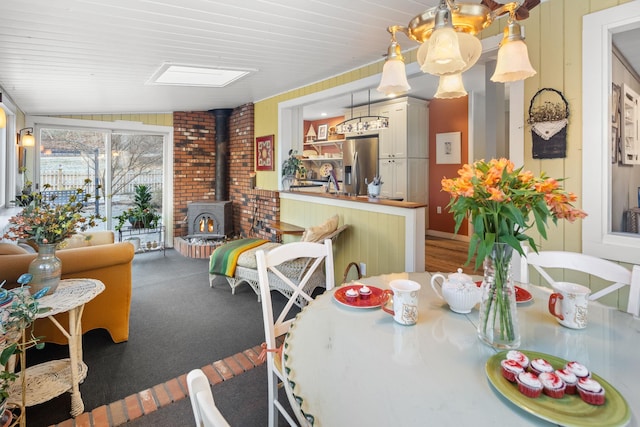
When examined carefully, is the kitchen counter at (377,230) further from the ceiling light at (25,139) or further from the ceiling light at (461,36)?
the ceiling light at (25,139)

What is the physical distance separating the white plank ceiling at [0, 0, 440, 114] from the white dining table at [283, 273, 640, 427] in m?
1.96

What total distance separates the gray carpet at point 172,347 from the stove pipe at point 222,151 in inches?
94.0

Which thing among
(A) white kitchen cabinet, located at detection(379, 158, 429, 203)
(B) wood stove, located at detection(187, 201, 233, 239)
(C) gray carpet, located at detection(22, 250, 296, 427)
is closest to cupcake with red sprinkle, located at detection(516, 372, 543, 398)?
(C) gray carpet, located at detection(22, 250, 296, 427)

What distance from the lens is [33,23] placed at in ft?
7.23

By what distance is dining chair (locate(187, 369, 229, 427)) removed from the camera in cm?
52

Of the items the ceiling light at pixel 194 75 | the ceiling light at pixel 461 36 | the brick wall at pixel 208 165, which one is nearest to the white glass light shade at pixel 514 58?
the ceiling light at pixel 461 36

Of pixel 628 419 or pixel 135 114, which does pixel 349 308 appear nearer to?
pixel 628 419

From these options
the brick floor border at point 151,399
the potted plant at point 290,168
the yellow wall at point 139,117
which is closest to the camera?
the brick floor border at point 151,399

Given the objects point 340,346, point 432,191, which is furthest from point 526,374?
point 432,191

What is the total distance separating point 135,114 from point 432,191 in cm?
516

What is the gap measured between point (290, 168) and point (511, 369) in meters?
4.26

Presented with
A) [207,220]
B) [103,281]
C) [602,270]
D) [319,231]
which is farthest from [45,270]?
[207,220]

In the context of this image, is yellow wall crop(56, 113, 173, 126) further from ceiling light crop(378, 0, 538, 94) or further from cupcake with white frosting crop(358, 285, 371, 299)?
cupcake with white frosting crop(358, 285, 371, 299)

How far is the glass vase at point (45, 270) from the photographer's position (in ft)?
6.47
